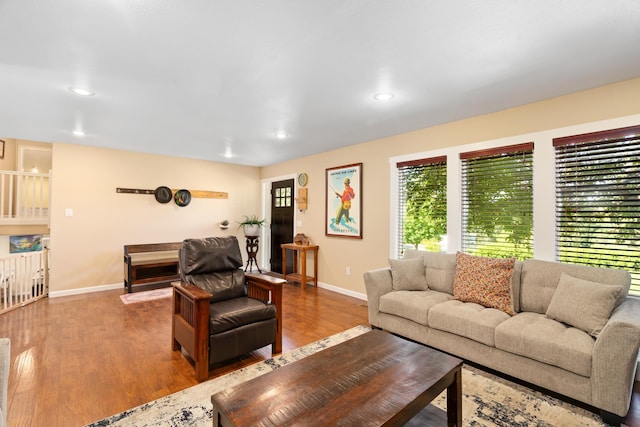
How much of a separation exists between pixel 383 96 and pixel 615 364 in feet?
8.31

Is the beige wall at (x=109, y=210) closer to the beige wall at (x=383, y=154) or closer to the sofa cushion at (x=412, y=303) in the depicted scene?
the beige wall at (x=383, y=154)

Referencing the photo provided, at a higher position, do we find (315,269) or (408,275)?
(408,275)

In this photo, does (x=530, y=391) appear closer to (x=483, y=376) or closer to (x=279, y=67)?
(x=483, y=376)

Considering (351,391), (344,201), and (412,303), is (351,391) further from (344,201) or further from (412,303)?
(344,201)

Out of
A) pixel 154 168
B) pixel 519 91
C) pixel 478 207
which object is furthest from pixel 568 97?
pixel 154 168

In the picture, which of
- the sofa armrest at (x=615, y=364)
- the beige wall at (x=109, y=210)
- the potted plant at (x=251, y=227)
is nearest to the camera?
the sofa armrest at (x=615, y=364)

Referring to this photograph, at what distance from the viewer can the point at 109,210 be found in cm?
502

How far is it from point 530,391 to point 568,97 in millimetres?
2547

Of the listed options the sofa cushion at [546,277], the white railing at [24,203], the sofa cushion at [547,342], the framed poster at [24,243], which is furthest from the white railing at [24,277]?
the sofa cushion at [546,277]

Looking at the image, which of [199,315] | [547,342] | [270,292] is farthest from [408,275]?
[199,315]

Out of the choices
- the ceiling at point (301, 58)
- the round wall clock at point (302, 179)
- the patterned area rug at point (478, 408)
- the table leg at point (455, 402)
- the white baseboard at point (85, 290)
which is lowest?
the patterned area rug at point (478, 408)

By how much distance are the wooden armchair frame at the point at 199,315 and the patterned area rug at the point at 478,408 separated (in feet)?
0.72

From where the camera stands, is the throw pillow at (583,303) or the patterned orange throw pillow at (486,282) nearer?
the throw pillow at (583,303)

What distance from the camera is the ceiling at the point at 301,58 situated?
1638mm
